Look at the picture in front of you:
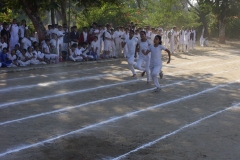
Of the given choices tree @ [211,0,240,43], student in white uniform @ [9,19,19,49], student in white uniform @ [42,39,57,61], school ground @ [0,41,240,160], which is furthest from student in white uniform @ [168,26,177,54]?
school ground @ [0,41,240,160]

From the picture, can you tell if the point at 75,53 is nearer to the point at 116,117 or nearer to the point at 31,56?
the point at 31,56

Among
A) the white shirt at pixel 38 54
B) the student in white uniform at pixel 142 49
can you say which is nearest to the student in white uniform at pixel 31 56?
the white shirt at pixel 38 54

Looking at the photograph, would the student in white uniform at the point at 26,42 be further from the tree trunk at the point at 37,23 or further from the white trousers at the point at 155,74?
the white trousers at the point at 155,74

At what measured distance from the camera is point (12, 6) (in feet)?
76.4

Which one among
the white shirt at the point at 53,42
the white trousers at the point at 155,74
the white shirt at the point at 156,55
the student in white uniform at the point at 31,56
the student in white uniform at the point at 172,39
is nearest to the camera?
the white trousers at the point at 155,74

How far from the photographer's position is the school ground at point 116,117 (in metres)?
7.46

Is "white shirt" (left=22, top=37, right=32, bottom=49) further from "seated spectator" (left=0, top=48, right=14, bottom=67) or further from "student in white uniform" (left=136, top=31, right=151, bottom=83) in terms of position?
"student in white uniform" (left=136, top=31, right=151, bottom=83)

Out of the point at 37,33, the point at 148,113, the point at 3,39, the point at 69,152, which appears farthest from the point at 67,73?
the point at 69,152

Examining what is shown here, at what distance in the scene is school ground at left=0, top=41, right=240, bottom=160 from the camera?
24.5ft

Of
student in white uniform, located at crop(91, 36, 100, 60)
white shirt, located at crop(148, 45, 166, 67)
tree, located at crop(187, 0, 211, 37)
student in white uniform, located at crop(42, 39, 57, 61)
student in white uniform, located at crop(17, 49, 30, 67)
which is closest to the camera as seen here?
white shirt, located at crop(148, 45, 166, 67)

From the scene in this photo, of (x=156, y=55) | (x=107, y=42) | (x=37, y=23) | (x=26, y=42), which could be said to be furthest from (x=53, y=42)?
(x=156, y=55)

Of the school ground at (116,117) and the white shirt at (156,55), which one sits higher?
the white shirt at (156,55)

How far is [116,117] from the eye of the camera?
32.8 ft

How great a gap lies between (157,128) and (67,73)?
915 cm
